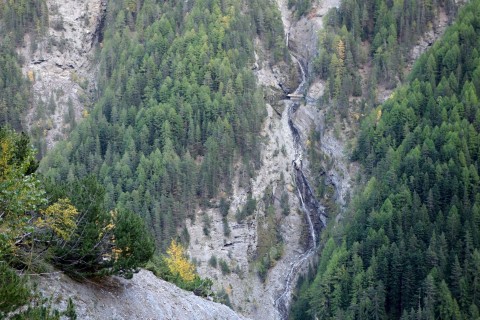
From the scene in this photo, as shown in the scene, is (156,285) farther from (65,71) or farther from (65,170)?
(65,71)

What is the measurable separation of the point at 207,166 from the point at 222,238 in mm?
14700

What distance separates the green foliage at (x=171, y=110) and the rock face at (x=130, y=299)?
77.6 m

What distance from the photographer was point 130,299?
159ft

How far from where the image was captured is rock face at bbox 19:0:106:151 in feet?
538

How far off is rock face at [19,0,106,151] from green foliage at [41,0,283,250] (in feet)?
17.5

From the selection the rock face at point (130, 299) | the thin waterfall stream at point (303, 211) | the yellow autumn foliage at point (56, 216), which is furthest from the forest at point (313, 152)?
the yellow autumn foliage at point (56, 216)

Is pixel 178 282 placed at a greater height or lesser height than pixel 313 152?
greater

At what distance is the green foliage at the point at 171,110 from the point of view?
144m

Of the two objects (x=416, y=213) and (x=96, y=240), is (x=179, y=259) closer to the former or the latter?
(x=416, y=213)

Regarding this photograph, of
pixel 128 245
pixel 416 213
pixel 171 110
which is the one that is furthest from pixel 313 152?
pixel 128 245

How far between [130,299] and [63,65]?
13426 cm

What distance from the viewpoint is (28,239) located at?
40.1 metres

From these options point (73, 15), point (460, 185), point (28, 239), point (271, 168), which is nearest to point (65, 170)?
point (271, 168)

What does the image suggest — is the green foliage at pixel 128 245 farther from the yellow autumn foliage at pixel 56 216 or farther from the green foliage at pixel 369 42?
the green foliage at pixel 369 42
